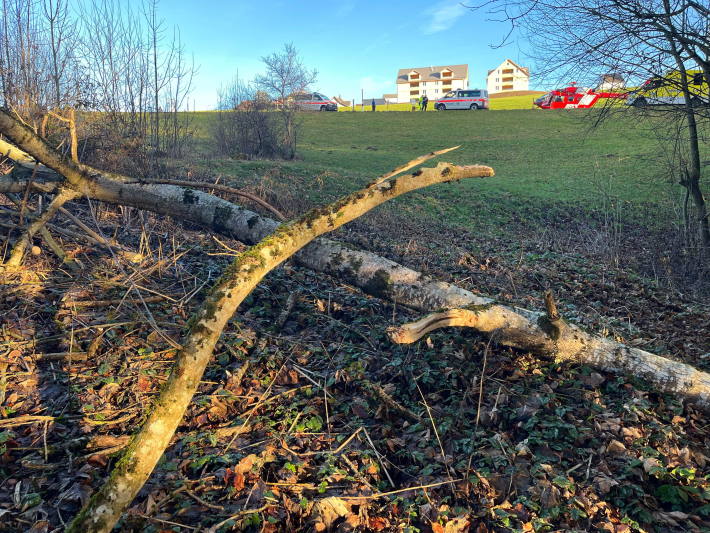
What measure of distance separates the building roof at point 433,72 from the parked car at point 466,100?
52210 mm

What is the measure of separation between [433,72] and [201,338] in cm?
9623

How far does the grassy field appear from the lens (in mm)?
11828

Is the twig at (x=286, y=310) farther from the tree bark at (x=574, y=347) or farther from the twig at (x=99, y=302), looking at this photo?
the tree bark at (x=574, y=347)

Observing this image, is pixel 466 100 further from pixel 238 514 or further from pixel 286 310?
pixel 238 514

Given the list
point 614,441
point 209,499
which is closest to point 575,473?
point 614,441

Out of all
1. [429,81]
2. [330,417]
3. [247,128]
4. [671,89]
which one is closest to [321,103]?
[247,128]

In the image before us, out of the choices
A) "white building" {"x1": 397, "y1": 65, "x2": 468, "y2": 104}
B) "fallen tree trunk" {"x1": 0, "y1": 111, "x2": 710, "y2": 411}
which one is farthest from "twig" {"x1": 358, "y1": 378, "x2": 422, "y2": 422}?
"white building" {"x1": 397, "y1": 65, "x2": 468, "y2": 104}

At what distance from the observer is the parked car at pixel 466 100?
38.9 m

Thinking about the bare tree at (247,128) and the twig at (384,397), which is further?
the bare tree at (247,128)

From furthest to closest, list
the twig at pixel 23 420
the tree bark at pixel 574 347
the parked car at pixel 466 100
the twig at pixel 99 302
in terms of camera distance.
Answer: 1. the parked car at pixel 466 100
2. the twig at pixel 99 302
3. the tree bark at pixel 574 347
4. the twig at pixel 23 420

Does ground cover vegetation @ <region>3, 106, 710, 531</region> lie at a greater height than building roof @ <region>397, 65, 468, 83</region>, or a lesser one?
lesser

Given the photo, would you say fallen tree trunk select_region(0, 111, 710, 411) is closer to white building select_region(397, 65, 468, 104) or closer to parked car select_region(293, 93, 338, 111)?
parked car select_region(293, 93, 338, 111)

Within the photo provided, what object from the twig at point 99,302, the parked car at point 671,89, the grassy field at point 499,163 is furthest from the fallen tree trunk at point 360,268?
the grassy field at point 499,163

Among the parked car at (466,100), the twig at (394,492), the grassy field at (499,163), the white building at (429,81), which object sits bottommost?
the twig at (394,492)
